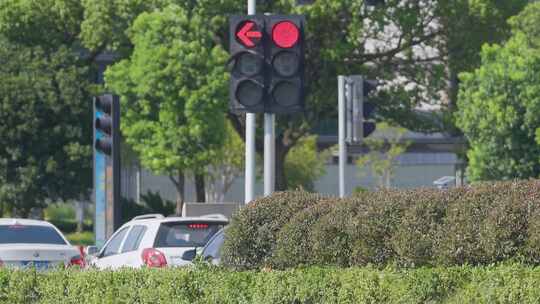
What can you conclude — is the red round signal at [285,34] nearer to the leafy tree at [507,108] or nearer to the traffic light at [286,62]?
the traffic light at [286,62]

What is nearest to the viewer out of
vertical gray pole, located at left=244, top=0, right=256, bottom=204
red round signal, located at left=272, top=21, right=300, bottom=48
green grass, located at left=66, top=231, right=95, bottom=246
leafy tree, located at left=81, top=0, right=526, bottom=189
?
red round signal, located at left=272, top=21, right=300, bottom=48

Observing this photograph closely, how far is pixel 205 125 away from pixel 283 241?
34.0 metres

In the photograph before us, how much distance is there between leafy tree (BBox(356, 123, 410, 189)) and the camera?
79.1m

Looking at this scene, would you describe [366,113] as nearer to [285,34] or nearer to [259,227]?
[285,34]

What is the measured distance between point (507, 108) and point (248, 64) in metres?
34.6

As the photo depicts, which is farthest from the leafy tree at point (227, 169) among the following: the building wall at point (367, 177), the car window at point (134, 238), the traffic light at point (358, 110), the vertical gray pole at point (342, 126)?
the car window at point (134, 238)

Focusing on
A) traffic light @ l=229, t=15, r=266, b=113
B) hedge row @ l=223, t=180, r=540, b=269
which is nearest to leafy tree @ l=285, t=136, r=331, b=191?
traffic light @ l=229, t=15, r=266, b=113

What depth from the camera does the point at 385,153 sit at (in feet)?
271

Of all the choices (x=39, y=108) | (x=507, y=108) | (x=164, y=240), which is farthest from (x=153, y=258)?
(x=39, y=108)

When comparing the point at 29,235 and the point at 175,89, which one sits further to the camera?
the point at 175,89

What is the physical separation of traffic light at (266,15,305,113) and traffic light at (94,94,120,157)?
730 cm

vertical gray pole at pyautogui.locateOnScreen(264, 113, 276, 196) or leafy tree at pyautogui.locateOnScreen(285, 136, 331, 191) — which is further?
leafy tree at pyautogui.locateOnScreen(285, 136, 331, 191)

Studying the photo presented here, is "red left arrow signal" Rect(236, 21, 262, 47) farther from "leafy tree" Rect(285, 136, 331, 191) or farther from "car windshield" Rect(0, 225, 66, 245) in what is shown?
"leafy tree" Rect(285, 136, 331, 191)

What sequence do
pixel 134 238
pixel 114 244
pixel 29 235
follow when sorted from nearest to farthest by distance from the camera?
pixel 134 238
pixel 114 244
pixel 29 235
